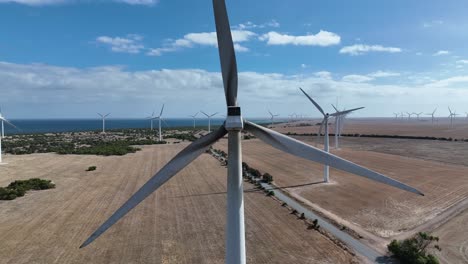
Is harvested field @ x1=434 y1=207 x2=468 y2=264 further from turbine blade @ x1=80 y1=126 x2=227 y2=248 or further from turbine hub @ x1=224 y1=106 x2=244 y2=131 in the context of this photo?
turbine blade @ x1=80 y1=126 x2=227 y2=248

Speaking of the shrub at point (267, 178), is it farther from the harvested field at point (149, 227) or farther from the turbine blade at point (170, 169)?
the turbine blade at point (170, 169)

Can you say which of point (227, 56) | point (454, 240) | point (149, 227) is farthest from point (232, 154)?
point (454, 240)

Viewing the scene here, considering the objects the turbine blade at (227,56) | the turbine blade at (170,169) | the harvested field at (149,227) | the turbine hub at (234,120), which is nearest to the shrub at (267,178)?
the harvested field at (149,227)

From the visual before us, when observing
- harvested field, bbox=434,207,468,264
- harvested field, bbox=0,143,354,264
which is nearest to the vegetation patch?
harvested field, bbox=0,143,354,264

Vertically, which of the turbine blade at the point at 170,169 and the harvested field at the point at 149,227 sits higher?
the turbine blade at the point at 170,169

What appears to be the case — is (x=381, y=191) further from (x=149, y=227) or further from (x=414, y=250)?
A: (x=149, y=227)

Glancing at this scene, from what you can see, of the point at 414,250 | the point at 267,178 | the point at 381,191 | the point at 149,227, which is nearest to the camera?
the point at 414,250

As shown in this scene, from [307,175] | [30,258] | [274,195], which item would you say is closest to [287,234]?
[274,195]
